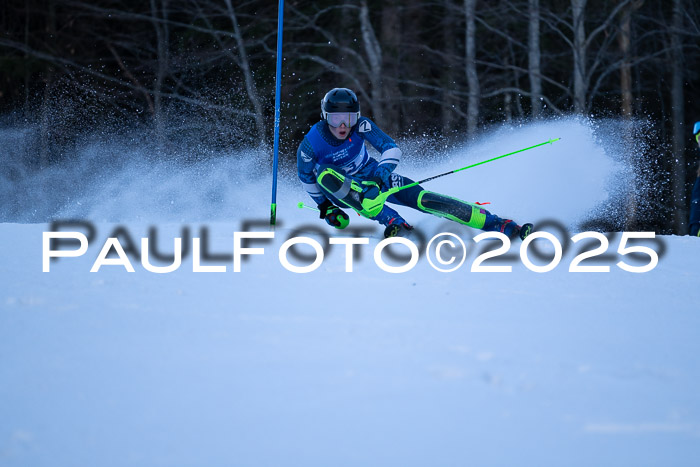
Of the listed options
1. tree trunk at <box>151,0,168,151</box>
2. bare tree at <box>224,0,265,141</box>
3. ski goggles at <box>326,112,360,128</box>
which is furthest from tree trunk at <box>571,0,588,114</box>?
ski goggles at <box>326,112,360,128</box>

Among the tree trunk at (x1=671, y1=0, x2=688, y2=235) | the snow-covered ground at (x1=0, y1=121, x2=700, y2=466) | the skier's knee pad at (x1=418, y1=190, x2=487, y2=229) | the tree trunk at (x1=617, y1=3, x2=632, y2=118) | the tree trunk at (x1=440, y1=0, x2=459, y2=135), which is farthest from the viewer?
the tree trunk at (x1=440, y1=0, x2=459, y2=135)

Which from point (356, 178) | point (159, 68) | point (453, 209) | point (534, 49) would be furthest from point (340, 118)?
point (159, 68)

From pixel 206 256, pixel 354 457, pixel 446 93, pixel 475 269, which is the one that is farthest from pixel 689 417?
pixel 446 93

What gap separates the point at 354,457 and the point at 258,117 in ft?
48.3

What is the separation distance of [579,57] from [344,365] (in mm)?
13202

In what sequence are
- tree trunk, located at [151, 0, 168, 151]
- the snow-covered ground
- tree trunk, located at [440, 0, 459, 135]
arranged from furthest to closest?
tree trunk, located at [151, 0, 168, 151]
tree trunk, located at [440, 0, 459, 135]
the snow-covered ground

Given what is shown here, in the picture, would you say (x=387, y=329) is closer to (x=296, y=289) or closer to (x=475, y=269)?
(x=296, y=289)

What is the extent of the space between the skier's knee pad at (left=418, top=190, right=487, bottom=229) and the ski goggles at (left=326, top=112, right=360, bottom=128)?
85cm

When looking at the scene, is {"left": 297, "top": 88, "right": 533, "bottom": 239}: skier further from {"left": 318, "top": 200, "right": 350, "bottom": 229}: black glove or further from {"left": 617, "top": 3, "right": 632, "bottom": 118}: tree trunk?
{"left": 617, "top": 3, "right": 632, "bottom": 118}: tree trunk

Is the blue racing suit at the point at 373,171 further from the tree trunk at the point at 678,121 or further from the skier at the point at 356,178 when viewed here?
the tree trunk at the point at 678,121

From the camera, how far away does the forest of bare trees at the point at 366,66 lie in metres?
15.8

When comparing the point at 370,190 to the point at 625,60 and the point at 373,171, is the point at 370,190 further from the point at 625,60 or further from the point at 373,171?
the point at 625,60

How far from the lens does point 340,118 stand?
628cm

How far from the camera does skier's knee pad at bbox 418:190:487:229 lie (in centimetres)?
609
